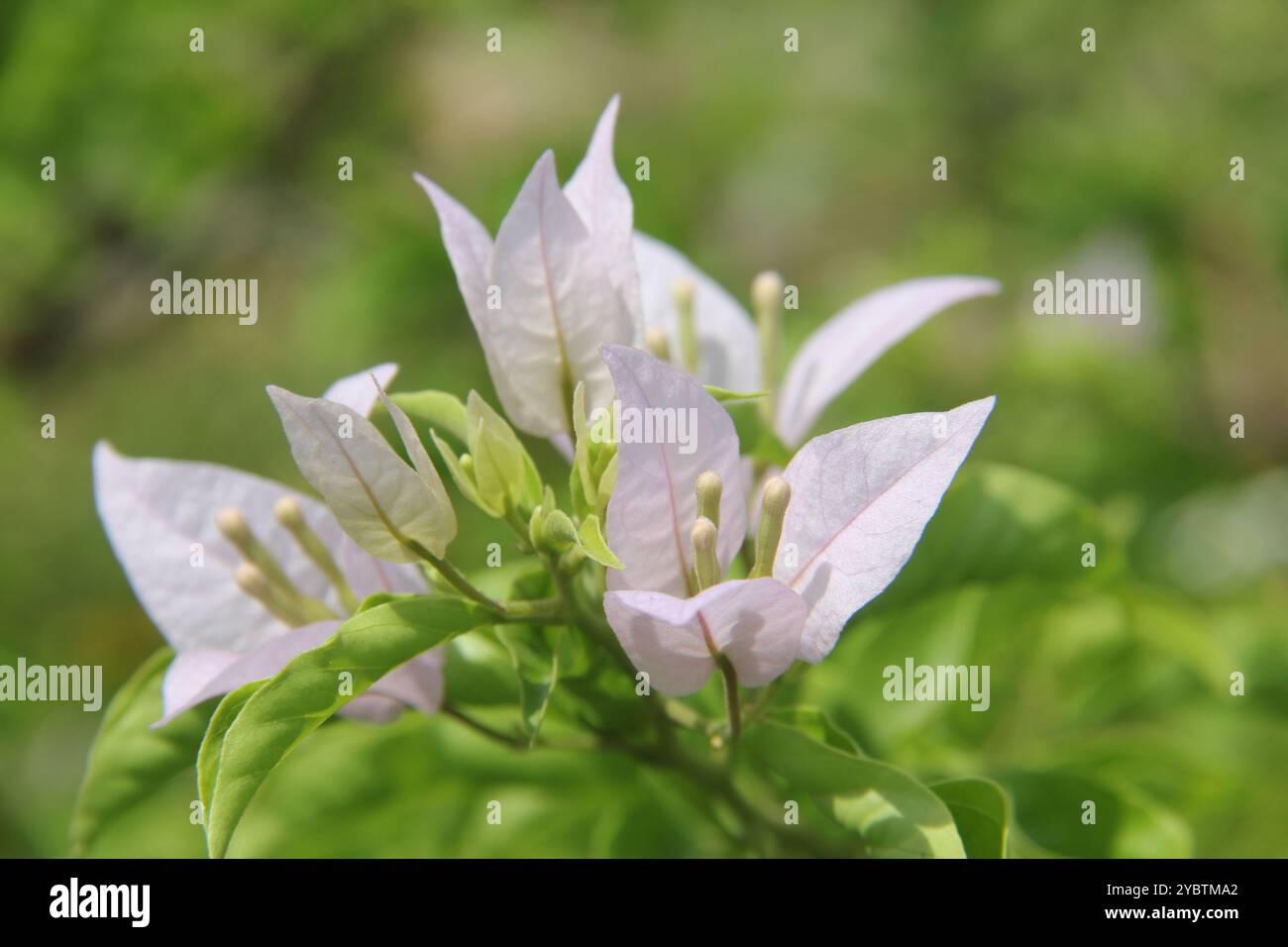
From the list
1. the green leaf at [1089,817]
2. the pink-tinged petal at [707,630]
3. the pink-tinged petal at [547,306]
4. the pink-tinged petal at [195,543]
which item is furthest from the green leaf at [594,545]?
the green leaf at [1089,817]

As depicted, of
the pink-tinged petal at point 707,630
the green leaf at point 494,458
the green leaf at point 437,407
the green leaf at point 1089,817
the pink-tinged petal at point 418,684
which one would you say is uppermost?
the green leaf at point 437,407

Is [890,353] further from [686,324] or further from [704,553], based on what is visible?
[704,553]

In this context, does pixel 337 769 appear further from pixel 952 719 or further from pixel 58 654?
pixel 58 654

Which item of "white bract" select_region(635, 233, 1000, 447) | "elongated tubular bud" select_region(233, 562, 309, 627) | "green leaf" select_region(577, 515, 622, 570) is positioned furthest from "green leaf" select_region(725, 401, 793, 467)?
"elongated tubular bud" select_region(233, 562, 309, 627)

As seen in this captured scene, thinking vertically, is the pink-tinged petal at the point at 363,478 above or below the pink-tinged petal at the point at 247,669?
above

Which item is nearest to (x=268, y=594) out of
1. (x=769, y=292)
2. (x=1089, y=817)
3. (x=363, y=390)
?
(x=363, y=390)

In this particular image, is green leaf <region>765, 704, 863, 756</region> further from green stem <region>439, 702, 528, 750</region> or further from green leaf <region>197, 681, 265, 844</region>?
green leaf <region>197, 681, 265, 844</region>

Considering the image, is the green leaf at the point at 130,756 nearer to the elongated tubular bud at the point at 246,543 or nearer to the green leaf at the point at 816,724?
the elongated tubular bud at the point at 246,543

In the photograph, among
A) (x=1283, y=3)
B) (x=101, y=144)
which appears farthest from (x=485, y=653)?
(x=1283, y=3)
